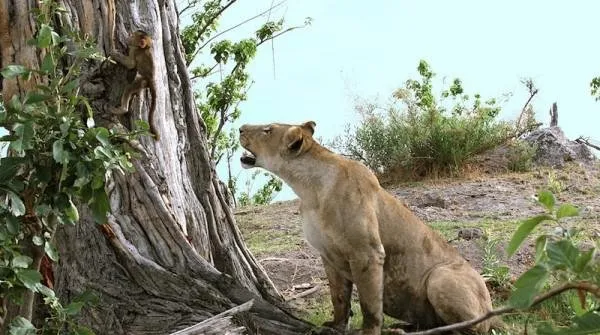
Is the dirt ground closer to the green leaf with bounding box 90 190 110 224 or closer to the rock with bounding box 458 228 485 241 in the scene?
the rock with bounding box 458 228 485 241

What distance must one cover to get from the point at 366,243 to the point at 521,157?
9359 millimetres

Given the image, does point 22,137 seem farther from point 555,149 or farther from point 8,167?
point 555,149

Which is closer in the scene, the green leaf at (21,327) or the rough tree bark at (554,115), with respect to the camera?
the green leaf at (21,327)

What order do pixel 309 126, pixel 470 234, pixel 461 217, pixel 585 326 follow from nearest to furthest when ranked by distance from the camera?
pixel 585 326, pixel 309 126, pixel 470 234, pixel 461 217

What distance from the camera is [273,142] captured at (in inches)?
257

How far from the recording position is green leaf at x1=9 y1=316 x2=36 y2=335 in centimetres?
404

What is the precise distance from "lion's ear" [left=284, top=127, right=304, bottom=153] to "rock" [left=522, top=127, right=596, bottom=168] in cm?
960

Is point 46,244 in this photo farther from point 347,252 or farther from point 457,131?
point 457,131

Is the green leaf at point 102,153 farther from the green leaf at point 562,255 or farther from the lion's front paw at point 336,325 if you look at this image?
the lion's front paw at point 336,325

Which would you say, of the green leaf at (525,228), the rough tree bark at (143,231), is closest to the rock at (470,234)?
the rough tree bark at (143,231)

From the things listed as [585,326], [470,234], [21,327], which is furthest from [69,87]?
[470,234]

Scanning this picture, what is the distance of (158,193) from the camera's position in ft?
20.8

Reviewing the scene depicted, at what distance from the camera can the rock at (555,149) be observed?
1531cm

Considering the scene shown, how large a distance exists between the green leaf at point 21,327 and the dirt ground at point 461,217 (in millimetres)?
3615
